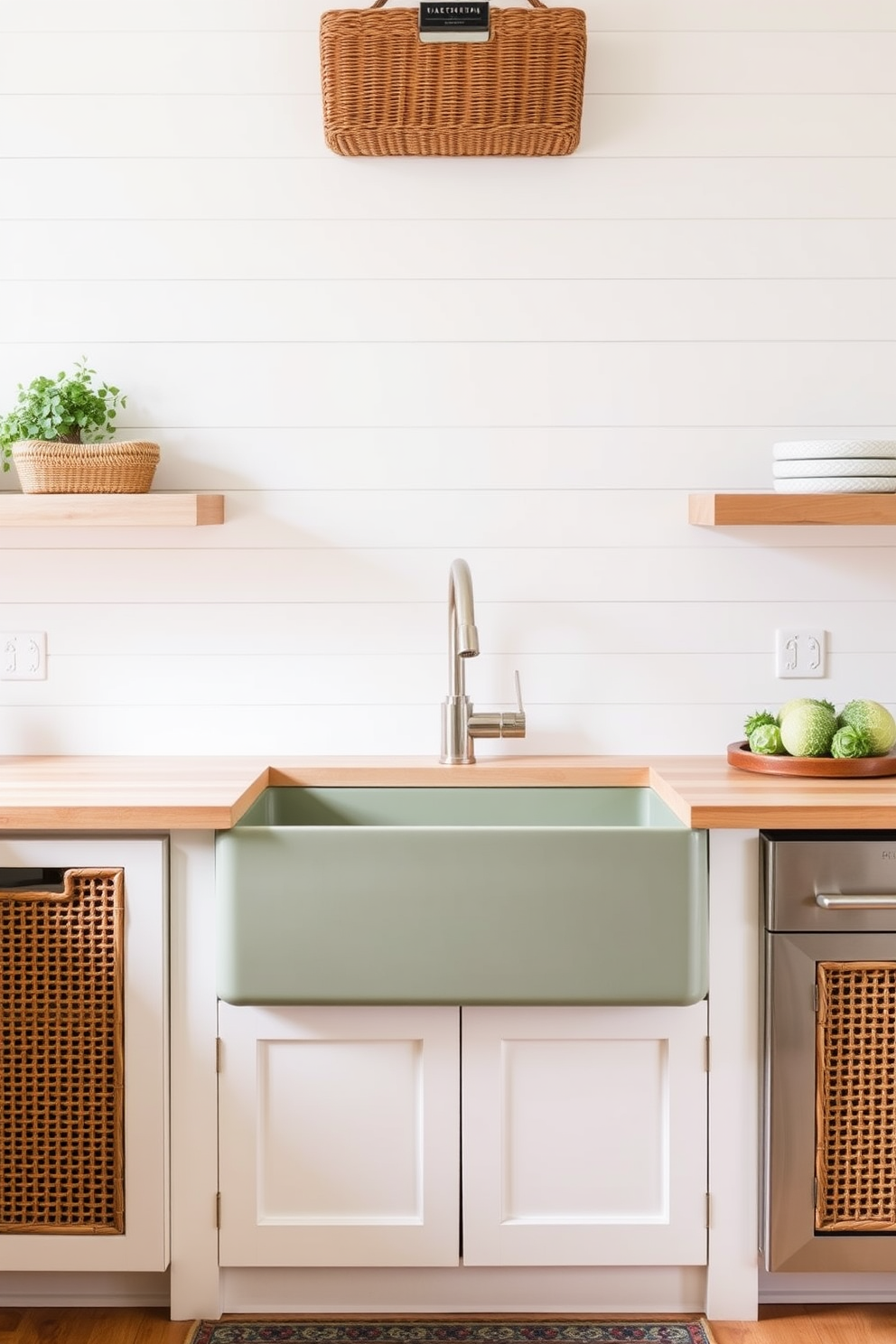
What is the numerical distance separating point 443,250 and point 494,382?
0.27 meters

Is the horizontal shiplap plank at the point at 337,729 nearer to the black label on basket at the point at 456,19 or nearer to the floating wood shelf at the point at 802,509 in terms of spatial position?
the floating wood shelf at the point at 802,509

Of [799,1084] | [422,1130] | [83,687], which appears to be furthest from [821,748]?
[83,687]

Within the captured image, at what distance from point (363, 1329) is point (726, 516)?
1484 mm

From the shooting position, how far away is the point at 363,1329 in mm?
2061

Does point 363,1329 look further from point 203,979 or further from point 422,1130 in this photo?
point 203,979

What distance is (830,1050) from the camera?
1.99 m

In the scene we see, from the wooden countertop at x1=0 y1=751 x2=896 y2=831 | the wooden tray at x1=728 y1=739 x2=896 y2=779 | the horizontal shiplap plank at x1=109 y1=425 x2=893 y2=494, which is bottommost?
the wooden countertop at x1=0 y1=751 x2=896 y2=831

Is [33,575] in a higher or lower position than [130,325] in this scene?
lower

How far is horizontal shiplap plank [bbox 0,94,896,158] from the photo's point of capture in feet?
8.27

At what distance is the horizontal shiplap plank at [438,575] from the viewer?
259 centimetres

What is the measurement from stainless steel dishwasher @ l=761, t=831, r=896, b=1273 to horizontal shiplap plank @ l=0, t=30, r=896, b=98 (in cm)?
148

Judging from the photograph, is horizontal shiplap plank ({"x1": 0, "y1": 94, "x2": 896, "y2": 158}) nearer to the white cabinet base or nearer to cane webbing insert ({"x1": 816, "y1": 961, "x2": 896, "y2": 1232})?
cane webbing insert ({"x1": 816, "y1": 961, "x2": 896, "y2": 1232})

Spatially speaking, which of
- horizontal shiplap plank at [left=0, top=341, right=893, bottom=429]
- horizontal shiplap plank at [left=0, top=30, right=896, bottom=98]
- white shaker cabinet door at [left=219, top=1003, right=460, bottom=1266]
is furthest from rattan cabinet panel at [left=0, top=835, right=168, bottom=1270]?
horizontal shiplap plank at [left=0, top=30, right=896, bottom=98]

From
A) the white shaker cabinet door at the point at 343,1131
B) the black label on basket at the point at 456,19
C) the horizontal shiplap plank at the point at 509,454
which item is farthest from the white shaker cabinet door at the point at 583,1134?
the black label on basket at the point at 456,19
